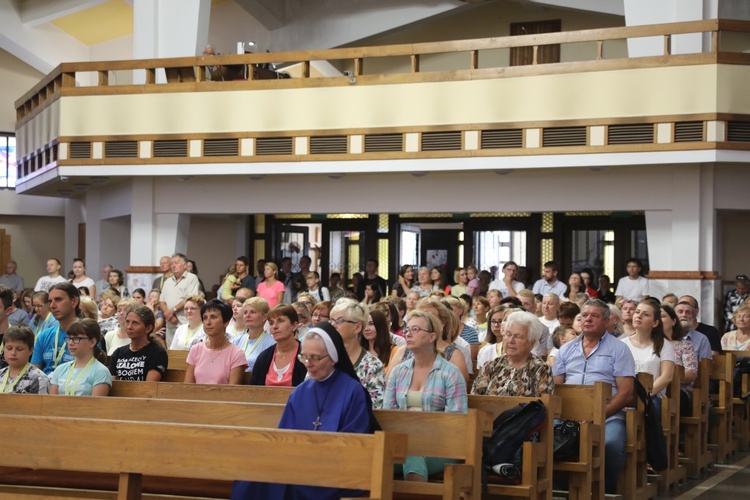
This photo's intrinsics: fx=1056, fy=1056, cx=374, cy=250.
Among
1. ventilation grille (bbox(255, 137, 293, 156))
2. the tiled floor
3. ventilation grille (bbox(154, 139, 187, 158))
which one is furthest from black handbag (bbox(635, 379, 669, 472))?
ventilation grille (bbox(154, 139, 187, 158))

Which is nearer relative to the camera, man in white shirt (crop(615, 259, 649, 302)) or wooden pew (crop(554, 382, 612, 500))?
wooden pew (crop(554, 382, 612, 500))

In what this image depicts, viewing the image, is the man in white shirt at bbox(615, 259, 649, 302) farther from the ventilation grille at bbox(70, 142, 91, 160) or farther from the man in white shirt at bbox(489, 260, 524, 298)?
the ventilation grille at bbox(70, 142, 91, 160)

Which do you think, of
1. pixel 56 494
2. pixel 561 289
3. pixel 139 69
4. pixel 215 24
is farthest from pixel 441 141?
pixel 56 494

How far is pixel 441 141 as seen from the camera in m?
13.5

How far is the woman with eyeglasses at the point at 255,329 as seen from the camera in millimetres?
7992

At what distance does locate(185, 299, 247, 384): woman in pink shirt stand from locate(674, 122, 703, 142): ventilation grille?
280 inches

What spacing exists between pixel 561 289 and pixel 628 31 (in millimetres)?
3416

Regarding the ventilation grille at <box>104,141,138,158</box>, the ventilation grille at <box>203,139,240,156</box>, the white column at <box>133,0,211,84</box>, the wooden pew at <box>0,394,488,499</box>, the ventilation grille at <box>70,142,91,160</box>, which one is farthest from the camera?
the white column at <box>133,0,211,84</box>

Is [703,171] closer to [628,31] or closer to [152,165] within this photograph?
[628,31]

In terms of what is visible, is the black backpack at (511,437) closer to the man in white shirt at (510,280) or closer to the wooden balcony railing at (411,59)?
the wooden balcony railing at (411,59)

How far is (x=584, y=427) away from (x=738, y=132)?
24.1 ft

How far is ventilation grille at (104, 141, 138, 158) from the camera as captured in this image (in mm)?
14938

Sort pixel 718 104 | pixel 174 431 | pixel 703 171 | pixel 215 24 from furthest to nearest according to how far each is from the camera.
→ 1. pixel 215 24
2. pixel 703 171
3. pixel 718 104
4. pixel 174 431

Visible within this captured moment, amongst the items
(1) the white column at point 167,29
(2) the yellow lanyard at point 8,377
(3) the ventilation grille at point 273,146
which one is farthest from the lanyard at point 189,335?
(1) the white column at point 167,29
